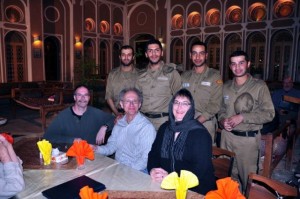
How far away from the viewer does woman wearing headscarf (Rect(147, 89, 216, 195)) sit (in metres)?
2.01

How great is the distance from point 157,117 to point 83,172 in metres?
1.56

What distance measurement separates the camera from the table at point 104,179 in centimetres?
161

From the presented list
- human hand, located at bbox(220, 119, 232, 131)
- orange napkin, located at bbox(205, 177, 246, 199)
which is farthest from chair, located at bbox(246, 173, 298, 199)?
human hand, located at bbox(220, 119, 232, 131)

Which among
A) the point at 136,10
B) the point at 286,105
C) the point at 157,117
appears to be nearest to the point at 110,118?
the point at 157,117

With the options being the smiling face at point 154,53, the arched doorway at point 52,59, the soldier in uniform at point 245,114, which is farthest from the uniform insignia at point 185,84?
the arched doorway at point 52,59

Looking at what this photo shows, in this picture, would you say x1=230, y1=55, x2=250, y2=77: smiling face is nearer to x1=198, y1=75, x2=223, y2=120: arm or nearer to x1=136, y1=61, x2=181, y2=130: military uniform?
x1=198, y1=75, x2=223, y2=120: arm

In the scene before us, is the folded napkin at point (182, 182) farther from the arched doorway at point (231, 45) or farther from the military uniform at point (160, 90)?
the arched doorway at point (231, 45)

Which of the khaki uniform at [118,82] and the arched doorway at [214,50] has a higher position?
the arched doorway at [214,50]

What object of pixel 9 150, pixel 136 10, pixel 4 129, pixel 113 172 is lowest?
→ pixel 4 129

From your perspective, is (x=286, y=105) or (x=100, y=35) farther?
(x=100, y=35)

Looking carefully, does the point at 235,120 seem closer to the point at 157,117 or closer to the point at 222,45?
the point at 157,117

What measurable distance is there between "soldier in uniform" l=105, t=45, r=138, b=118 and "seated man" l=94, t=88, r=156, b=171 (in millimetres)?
963

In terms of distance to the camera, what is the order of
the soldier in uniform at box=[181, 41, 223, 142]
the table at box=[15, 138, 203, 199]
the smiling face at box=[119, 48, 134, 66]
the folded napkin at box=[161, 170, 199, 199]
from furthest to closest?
the smiling face at box=[119, 48, 134, 66]
the soldier in uniform at box=[181, 41, 223, 142]
the table at box=[15, 138, 203, 199]
the folded napkin at box=[161, 170, 199, 199]

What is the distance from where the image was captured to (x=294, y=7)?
11.1 meters
